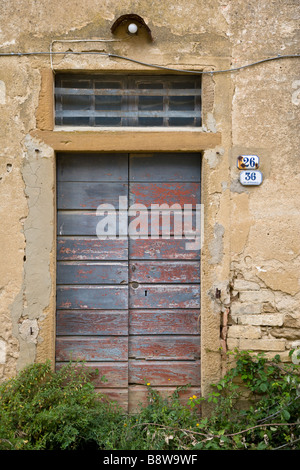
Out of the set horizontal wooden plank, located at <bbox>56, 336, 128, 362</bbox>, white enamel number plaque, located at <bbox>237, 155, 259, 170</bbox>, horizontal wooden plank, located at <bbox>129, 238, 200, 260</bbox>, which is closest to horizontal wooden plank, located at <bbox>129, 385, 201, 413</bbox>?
horizontal wooden plank, located at <bbox>56, 336, 128, 362</bbox>

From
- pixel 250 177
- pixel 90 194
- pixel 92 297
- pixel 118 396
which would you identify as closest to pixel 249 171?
pixel 250 177

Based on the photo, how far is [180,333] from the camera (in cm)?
349

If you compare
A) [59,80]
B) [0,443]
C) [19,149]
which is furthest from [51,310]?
[59,80]

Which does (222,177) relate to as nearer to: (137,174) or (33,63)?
(137,174)

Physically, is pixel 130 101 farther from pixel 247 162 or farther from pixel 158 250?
pixel 158 250

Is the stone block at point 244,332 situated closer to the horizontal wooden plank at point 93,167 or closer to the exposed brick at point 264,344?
the exposed brick at point 264,344

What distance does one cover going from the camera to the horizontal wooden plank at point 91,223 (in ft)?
11.5

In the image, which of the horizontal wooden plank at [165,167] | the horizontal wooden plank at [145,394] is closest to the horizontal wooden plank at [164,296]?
the horizontal wooden plank at [145,394]

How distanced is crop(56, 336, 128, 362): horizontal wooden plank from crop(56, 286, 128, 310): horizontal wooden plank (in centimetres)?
26

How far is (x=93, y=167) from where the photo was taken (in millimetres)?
3506

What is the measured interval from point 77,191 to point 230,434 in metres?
2.18

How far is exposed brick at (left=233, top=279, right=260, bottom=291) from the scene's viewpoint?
11.0 ft

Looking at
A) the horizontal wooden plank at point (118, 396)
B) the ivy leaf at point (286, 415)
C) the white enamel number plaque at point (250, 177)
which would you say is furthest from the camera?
the horizontal wooden plank at point (118, 396)

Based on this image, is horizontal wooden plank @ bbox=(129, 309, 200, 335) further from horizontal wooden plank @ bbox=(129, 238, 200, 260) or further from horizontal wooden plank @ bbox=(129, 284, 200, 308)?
horizontal wooden plank @ bbox=(129, 238, 200, 260)
